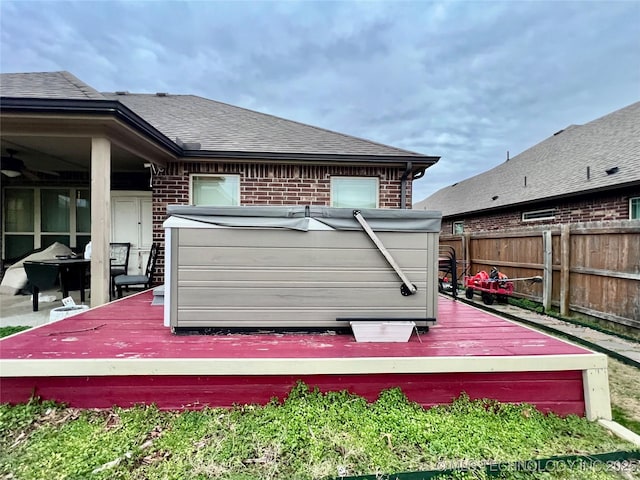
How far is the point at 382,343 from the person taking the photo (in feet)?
8.25

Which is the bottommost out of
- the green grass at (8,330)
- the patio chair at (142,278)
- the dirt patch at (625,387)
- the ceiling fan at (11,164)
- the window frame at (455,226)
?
the dirt patch at (625,387)

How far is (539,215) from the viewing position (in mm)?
9117

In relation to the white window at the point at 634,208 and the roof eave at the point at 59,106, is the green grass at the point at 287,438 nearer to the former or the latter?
the roof eave at the point at 59,106

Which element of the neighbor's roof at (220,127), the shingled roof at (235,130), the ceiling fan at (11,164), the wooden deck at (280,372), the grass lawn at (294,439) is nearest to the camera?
the grass lawn at (294,439)

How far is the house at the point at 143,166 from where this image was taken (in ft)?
12.2

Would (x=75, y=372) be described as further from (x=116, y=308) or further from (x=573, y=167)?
(x=573, y=167)

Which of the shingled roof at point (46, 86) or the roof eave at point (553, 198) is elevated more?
the shingled roof at point (46, 86)

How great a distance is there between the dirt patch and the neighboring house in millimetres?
4837

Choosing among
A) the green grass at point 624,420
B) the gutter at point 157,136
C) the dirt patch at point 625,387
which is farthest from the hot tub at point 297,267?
the gutter at point 157,136

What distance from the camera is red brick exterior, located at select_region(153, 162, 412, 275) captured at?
18.3ft

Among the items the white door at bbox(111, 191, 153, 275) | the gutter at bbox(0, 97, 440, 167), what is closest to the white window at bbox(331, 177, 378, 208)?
the gutter at bbox(0, 97, 440, 167)

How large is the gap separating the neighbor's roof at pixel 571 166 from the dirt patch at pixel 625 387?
4.81m

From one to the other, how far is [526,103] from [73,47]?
2034 cm

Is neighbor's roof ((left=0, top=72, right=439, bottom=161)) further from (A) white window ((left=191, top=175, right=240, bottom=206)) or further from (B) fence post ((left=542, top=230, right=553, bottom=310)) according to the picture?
(B) fence post ((left=542, top=230, right=553, bottom=310))
